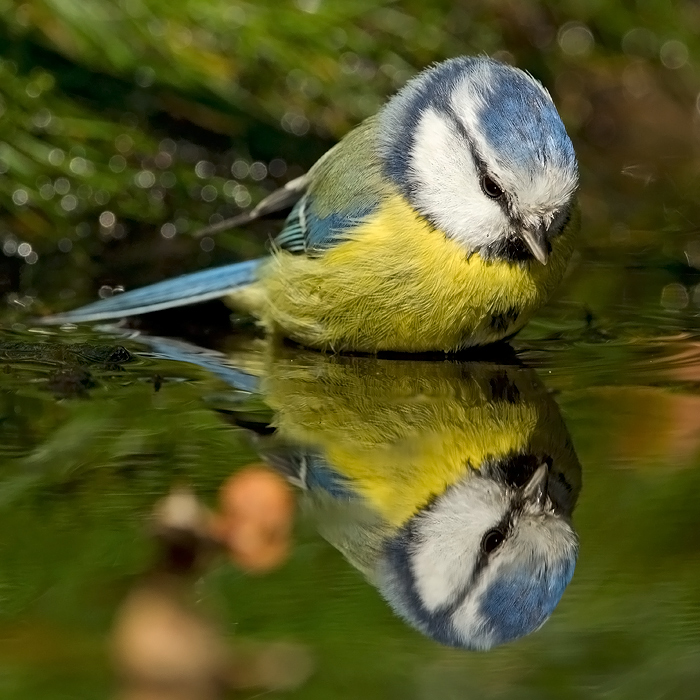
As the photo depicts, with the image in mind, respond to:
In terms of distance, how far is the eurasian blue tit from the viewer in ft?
5.60

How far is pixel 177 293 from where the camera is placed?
351cm

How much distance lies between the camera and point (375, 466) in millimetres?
2215

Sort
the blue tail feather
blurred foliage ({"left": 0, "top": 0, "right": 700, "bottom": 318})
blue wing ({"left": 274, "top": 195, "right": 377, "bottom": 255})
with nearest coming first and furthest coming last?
blue wing ({"left": 274, "top": 195, "right": 377, "bottom": 255})
the blue tail feather
blurred foliage ({"left": 0, "top": 0, "right": 700, "bottom": 318})

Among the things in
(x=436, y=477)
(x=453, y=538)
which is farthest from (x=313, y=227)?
(x=453, y=538)

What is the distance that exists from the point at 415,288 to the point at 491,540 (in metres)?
1.12

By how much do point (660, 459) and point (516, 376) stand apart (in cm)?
68

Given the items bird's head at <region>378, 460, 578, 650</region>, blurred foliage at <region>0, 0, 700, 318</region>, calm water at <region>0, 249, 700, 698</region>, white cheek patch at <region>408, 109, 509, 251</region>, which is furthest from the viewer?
blurred foliage at <region>0, 0, 700, 318</region>

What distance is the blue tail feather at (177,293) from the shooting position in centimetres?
345

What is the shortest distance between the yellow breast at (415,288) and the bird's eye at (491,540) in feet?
3.48

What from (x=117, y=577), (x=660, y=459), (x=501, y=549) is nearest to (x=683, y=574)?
(x=501, y=549)

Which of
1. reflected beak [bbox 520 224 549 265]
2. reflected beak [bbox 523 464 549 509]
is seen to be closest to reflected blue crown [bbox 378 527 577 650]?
reflected beak [bbox 523 464 549 509]

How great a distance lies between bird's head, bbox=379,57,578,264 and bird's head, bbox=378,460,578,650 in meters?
0.86

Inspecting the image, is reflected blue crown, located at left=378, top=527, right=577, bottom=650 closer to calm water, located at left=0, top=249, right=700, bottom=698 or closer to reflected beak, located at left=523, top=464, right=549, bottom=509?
calm water, located at left=0, top=249, right=700, bottom=698

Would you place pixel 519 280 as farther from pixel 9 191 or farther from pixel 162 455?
pixel 9 191
